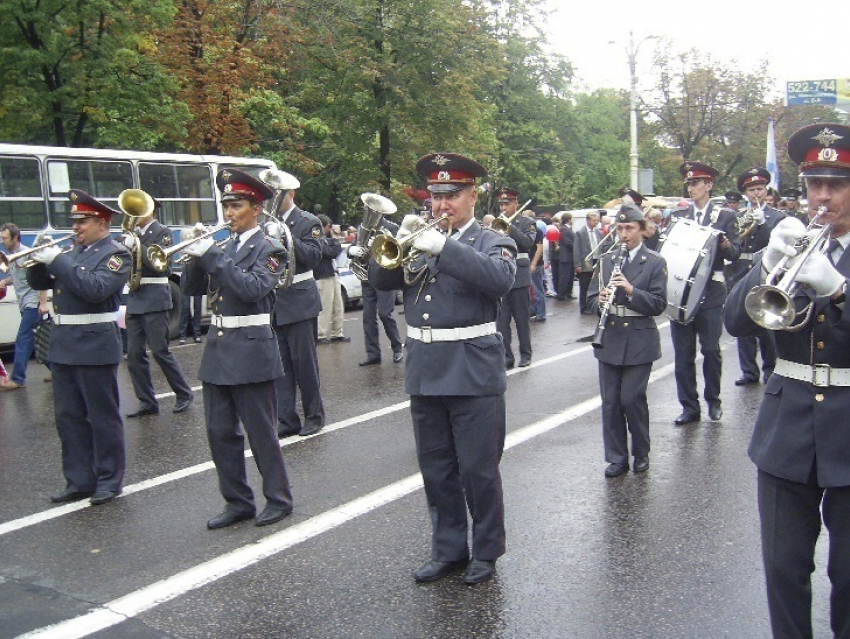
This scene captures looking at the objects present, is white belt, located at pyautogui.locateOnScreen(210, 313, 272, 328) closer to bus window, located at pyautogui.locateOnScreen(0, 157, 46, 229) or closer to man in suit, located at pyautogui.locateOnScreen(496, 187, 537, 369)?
man in suit, located at pyautogui.locateOnScreen(496, 187, 537, 369)

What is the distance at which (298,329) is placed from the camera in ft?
27.5

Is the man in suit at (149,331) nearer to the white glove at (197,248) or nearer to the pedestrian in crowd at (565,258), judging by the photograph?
the white glove at (197,248)

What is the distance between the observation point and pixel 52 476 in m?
7.29

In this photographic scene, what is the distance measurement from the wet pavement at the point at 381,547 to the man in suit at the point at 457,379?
256 mm

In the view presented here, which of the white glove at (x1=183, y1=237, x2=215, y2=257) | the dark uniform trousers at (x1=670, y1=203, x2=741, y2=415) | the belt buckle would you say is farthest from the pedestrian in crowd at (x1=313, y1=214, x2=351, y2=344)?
the belt buckle

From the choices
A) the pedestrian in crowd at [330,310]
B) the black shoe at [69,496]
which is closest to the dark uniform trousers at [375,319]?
the pedestrian in crowd at [330,310]

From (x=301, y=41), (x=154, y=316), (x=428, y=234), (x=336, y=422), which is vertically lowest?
(x=336, y=422)

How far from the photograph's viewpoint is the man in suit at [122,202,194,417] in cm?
953

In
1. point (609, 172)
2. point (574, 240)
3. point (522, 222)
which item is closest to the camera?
point (522, 222)

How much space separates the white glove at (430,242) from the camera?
4.63 metres

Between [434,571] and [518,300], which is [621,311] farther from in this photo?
[518,300]

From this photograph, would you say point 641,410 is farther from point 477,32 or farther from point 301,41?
point 477,32

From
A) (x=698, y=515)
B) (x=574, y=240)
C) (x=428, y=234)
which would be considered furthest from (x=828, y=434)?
(x=574, y=240)

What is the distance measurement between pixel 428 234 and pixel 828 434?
2034 mm
